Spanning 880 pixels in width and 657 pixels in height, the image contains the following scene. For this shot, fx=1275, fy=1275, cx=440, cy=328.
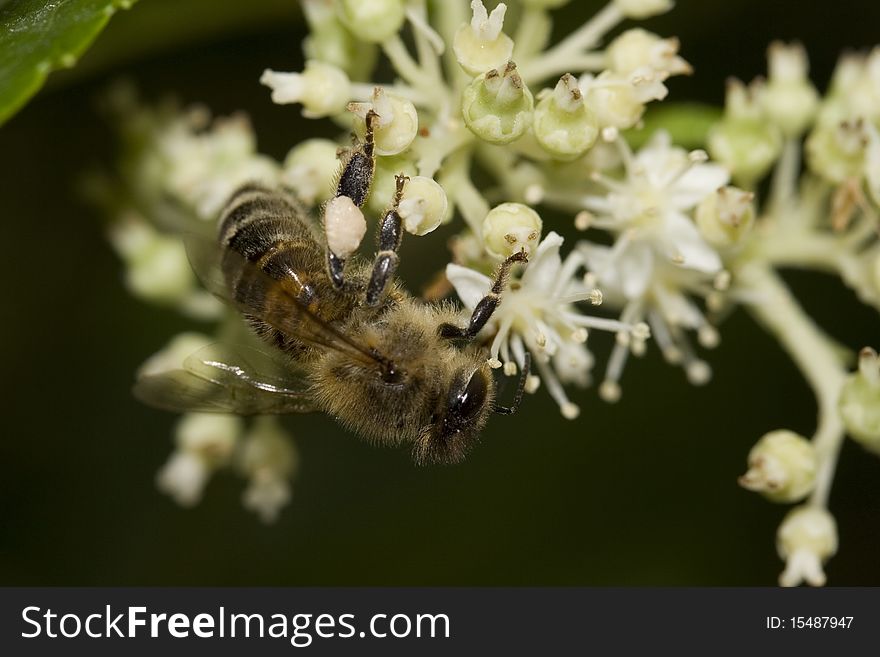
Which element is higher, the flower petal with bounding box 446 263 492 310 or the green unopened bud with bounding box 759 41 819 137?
the green unopened bud with bounding box 759 41 819 137

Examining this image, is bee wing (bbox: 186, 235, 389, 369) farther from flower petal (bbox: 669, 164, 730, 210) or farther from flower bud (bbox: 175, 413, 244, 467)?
flower bud (bbox: 175, 413, 244, 467)

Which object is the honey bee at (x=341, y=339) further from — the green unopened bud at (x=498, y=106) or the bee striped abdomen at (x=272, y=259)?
the green unopened bud at (x=498, y=106)

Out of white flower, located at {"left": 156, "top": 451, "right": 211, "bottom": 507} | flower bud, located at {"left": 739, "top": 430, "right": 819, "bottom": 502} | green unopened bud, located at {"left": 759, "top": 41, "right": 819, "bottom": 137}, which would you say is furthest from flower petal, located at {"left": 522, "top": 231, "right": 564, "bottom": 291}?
white flower, located at {"left": 156, "top": 451, "right": 211, "bottom": 507}

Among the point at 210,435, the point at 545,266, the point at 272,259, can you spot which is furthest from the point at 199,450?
the point at 545,266

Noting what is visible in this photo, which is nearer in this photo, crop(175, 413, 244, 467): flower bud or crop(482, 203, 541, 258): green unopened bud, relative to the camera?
crop(482, 203, 541, 258): green unopened bud

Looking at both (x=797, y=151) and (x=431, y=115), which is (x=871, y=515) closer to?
(x=797, y=151)

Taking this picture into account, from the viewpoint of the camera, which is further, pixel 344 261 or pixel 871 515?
pixel 871 515

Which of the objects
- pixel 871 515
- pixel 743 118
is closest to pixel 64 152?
pixel 743 118
